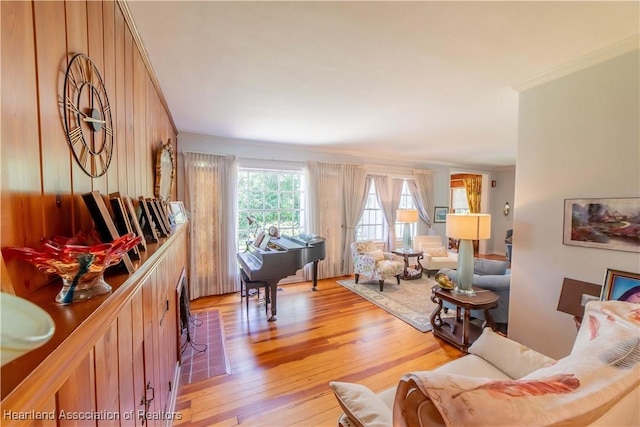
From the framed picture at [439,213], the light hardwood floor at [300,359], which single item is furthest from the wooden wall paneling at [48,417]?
the framed picture at [439,213]

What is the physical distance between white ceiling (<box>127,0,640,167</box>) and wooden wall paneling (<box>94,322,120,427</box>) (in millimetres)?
1556

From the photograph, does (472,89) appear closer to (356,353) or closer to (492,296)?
(492,296)

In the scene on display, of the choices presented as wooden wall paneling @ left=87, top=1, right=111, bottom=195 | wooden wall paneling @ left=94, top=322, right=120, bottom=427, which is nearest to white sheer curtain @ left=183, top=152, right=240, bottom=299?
wooden wall paneling @ left=87, top=1, right=111, bottom=195

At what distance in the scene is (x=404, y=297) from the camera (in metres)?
3.92

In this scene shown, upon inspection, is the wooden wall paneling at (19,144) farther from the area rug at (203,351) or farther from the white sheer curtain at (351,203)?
the white sheer curtain at (351,203)

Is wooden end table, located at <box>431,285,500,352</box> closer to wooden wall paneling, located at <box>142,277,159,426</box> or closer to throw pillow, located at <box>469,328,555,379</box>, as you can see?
throw pillow, located at <box>469,328,555,379</box>

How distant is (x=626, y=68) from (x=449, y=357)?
8.51 ft

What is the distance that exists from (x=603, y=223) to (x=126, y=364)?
2.81 m

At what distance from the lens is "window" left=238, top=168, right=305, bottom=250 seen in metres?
4.31

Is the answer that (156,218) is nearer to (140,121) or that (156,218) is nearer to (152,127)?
(140,121)

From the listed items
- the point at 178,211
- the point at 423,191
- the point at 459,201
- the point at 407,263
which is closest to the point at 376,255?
the point at 407,263

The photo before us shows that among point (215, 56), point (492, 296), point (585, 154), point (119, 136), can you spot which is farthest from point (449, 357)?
point (215, 56)

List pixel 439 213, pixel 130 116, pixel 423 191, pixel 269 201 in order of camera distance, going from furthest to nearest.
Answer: pixel 439 213, pixel 423 191, pixel 269 201, pixel 130 116

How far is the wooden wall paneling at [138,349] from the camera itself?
0.91m
